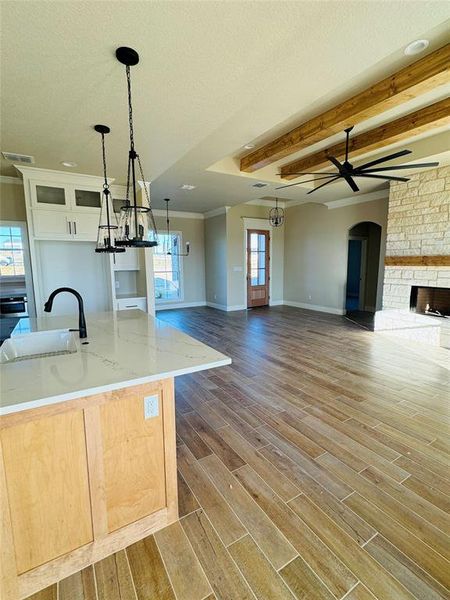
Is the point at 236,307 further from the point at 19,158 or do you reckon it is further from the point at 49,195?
the point at 19,158

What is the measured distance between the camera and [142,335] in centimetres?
205

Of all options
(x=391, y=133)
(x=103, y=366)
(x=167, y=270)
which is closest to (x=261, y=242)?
(x=167, y=270)

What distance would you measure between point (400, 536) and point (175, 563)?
1179mm

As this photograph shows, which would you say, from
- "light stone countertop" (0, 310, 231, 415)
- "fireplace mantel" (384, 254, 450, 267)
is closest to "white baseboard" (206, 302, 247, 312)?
"fireplace mantel" (384, 254, 450, 267)

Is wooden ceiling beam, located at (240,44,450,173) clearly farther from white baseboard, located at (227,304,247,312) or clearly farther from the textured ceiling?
white baseboard, located at (227,304,247,312)

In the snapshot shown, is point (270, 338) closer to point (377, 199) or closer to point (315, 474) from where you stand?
point (315, 474)

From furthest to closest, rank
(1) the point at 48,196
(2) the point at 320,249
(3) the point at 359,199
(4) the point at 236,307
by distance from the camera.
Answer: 1. (4) the point at 236,307
2. (2) the point at 320,249
3. (3) the point at 359,199
4. (1) the point at 48,196

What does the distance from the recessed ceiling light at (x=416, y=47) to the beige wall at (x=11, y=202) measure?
4.88m

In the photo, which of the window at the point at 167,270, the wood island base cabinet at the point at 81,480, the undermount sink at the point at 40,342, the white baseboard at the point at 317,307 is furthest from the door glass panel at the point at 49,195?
the white baseboard at the point at 317,307

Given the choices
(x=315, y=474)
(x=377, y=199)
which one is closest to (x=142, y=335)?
(x=315, y=474)

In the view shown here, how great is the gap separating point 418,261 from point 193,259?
5.62 m

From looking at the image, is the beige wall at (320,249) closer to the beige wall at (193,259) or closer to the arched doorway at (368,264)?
the arched doorway at (368,264)

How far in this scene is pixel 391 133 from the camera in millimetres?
3543

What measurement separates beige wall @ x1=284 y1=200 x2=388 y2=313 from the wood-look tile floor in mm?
3857
